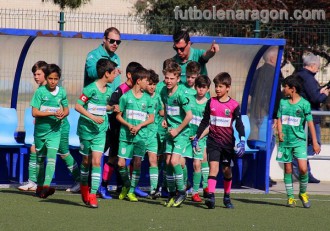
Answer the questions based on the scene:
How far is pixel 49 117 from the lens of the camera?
1188cm

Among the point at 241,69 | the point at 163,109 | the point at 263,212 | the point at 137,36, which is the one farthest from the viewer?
the point at 241,69

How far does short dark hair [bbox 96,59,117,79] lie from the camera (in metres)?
11.3

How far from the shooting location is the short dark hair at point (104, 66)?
11.3 metres

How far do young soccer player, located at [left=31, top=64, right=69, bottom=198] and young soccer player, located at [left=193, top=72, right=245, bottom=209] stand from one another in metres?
1.66

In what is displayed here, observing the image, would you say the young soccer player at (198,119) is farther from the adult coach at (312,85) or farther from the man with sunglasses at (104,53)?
the adult coach at (312,85)

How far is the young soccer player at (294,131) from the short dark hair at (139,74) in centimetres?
166

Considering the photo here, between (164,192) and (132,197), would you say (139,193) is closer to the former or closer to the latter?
(164,192)

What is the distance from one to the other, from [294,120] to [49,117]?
2896mm

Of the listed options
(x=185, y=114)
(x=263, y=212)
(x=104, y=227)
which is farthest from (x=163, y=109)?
(x=104, y=227)

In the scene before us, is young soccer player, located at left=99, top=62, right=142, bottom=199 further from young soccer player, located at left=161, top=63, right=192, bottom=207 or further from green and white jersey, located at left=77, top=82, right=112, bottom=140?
green and white jersey, located at left=77, top=82, right=112, bottom=140

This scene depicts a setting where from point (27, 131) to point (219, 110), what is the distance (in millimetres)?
3296

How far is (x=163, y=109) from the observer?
12.2m

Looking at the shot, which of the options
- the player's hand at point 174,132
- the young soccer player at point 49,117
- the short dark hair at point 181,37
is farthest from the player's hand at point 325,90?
the young soccer player at point 49,117

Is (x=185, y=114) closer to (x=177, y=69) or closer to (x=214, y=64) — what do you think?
(x=177, y=69)
